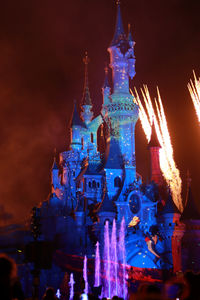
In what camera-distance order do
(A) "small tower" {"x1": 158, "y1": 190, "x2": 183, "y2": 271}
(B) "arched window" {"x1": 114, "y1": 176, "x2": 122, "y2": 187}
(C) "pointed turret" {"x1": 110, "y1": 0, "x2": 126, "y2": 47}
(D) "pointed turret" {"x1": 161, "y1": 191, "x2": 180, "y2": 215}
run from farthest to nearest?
(C) "pointed turret" {"x1": 110, "y1": 0, "x2": 126, "y2": 47}
(B) "arched window" {"x1": 114, "y1": 176, "x2": 122, "y2": 187}
(D) "pointed turret" {"x1": 161, "y1": 191, "x2": 180, "y2": 215}
(A) "small tower" {"x1": 158, "y1": 190, "x2": 183, "y2": 271}

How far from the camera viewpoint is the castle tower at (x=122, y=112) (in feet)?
167

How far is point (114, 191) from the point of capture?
4962cm

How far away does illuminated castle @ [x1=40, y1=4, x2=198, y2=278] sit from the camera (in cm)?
4428

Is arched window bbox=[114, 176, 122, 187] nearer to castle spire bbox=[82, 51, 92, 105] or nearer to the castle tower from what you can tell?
the castle tower

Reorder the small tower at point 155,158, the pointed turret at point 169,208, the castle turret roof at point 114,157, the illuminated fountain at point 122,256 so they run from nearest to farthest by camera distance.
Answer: the illuminated fountain at point 122,256
the pointed turret at point 169,208
the castle turret roof at point 114,157
the small tower at point 155,158

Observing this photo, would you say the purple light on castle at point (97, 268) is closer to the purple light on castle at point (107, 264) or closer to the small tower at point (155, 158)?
the purple light on castle at point (107, 264)

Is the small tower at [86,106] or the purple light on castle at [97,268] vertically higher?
the small tower at [86,106]

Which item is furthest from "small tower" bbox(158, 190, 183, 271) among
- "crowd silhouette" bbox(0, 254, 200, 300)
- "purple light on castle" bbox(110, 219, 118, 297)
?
"crowd silhouette" bbox(0, 254, 200, 300)

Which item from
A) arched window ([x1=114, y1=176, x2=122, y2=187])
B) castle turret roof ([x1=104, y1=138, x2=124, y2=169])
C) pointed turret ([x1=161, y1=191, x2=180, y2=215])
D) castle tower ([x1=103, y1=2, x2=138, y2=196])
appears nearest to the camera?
pointed turret ([x1=161, y1=191, x2=180, y2=215])

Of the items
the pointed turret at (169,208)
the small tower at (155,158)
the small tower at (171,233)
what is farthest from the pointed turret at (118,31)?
the pointed turret at (169,208)

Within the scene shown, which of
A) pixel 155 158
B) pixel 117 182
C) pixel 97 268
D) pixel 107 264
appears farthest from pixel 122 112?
pixel 97 268

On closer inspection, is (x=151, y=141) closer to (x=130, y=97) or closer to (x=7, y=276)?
(x=130, y=97)

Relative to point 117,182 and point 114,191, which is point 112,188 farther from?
point 117,182

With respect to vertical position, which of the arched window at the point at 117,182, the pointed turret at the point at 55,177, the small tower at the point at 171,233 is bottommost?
the small tower at the point at 171,233
